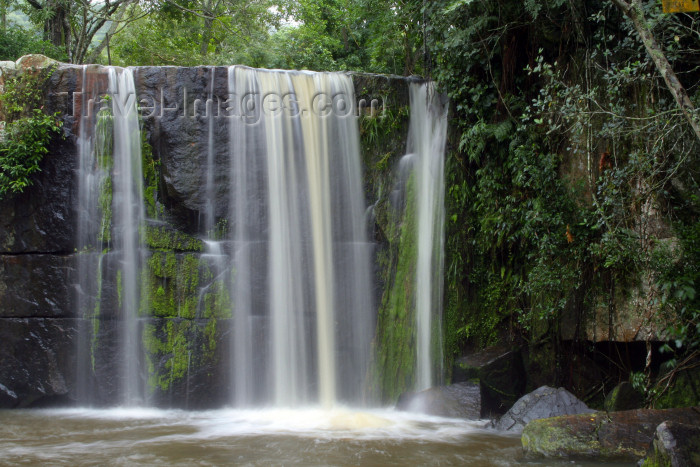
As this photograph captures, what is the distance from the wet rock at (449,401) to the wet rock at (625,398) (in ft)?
4.96

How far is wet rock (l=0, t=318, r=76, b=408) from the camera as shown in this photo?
7.51 m

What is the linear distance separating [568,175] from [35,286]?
7.04 metres

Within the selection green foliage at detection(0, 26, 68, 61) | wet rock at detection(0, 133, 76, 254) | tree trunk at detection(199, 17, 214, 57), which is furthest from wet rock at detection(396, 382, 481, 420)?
tree trunk at detection(199, 17, 214, 57)

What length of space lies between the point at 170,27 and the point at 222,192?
9.40 metres

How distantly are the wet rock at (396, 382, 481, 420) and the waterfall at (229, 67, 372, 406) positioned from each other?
2.79ft

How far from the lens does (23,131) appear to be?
7.65 meters

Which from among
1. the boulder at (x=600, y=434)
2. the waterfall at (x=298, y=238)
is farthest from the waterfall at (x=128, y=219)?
the boulder at (x=600, y=434)

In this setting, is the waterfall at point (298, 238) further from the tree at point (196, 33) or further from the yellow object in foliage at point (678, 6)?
the tree at point (196, 33)

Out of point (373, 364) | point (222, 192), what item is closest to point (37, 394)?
point (222, 192)

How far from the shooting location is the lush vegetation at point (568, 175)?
598cm

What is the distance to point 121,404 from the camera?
7.52 m

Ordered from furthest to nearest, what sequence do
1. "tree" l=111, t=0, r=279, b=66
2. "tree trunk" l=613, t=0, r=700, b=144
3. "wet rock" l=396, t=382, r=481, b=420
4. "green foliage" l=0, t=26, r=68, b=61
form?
"tree" l=111, t=0, r=279, b=66, "green foliage" l=0, t=26, r=68, b=61, "wet rock" l=396, t=382, r=481, b=420, "tree trunk" l=613, t=0, r=700, b=144

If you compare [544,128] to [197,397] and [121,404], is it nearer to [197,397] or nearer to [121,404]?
[197,397]

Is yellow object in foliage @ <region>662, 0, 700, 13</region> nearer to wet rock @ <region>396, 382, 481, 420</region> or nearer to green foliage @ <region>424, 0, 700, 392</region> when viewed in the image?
green foliage @ <region>424, 0, 700, 392</region>
